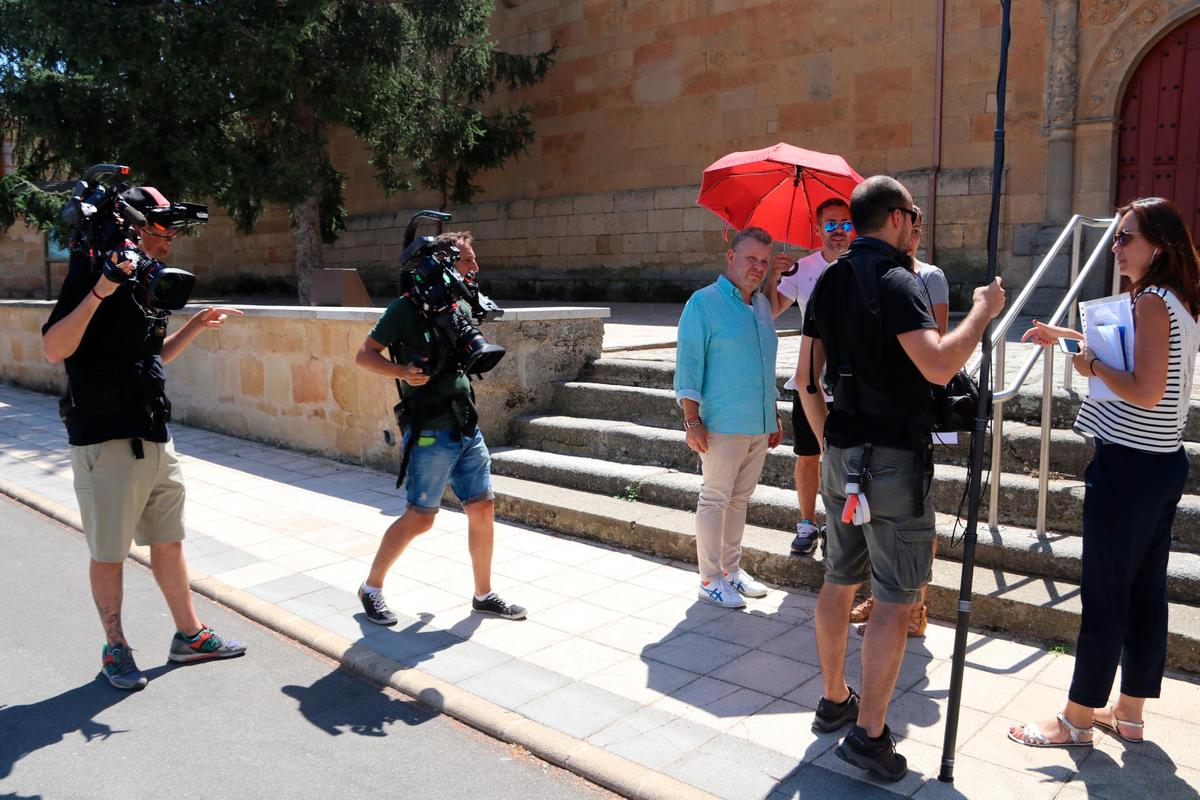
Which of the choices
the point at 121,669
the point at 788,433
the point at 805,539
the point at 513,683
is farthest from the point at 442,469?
the point at 788,433

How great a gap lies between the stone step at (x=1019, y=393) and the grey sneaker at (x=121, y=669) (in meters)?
3.94

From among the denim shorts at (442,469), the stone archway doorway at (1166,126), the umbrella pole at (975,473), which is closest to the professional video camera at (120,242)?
the denim shorts at (442,469)

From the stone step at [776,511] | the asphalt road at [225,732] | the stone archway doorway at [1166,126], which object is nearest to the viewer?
the asphalt road at [225,732]

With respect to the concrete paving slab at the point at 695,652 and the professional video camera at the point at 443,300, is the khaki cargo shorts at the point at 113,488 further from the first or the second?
the concrete paving slab at the point at 695,652

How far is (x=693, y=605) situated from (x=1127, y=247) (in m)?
2.52

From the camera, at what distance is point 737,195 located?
18.1 feet

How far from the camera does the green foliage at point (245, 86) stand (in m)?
13.3

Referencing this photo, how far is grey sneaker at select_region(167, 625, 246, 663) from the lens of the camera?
165 inches

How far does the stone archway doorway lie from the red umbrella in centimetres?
733

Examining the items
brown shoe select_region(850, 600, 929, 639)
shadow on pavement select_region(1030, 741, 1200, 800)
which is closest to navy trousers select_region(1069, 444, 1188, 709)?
shadow on pavement select_region(1030, 741, 1200, 800)

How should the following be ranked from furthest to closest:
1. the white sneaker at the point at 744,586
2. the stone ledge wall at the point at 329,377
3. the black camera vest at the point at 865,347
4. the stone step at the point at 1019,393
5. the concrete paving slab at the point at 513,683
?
the stone ledge wall at the point at 329,377 < the stone step at the point at 1019,393 < the white sneaker at the point at 744,586 < the concrete paving slab at the point at 513,683 < the black camera vest at the point at 865,347

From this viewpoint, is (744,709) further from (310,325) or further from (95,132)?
(95,132)

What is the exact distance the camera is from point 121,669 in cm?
396

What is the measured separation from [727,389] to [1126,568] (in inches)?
74.7
